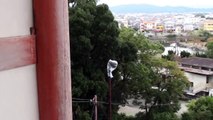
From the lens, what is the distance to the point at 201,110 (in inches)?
400

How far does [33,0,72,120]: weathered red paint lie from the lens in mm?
801

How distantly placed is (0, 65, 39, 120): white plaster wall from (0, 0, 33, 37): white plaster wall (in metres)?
0.08

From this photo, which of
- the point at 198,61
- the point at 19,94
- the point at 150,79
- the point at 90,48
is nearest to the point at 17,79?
the point at 19,94

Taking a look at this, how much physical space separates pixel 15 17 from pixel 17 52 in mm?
70

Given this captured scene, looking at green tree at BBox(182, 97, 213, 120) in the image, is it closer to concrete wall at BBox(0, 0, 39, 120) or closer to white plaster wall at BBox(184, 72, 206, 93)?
white plaster wall at BBox(184, 72, 206, 93)

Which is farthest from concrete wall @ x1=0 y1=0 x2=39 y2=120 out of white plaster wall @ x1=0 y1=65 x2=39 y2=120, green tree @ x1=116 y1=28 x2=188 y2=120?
green tree @ x1=116 y1=28 x2=188 y2=120

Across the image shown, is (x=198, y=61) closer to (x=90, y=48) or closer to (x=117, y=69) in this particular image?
(x=117, y=69)

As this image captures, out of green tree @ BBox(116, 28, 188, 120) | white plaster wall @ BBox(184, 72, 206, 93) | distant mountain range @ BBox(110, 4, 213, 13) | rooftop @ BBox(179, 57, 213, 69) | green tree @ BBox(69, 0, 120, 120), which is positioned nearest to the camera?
green tree @ BBox(69, 0, 120, 120)

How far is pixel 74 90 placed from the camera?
712 centimetres

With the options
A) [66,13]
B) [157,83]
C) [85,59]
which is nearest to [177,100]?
[157,83]

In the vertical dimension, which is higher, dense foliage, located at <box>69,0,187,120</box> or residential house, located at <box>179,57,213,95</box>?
dense foliage, located at <box>69,0,187,120</box>

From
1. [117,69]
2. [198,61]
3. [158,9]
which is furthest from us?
[158,9]

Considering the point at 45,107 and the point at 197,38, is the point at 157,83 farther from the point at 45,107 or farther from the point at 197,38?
the point at 197,38

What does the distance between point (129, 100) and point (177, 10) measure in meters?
47.8
